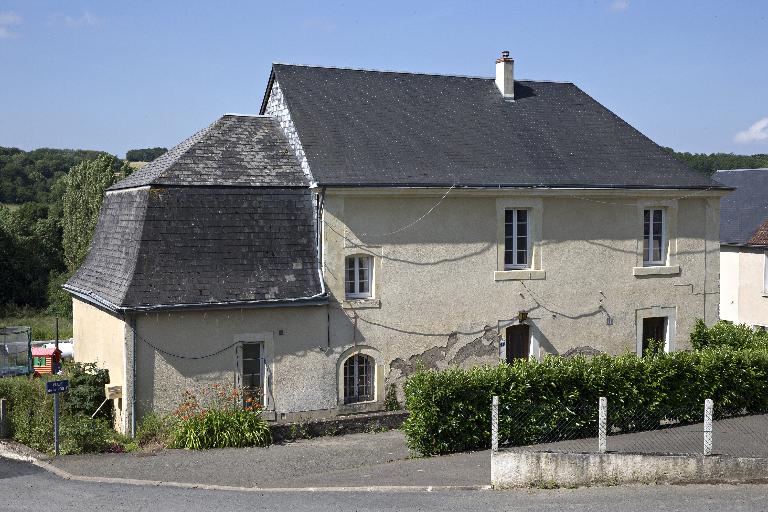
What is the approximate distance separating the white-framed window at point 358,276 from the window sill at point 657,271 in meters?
7.04

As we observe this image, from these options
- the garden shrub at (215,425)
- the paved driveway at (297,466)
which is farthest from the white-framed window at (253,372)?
the paved driveway at (297,466)

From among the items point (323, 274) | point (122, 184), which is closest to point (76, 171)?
point (122, 184)

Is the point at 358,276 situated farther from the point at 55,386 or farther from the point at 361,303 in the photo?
the point at 55,386

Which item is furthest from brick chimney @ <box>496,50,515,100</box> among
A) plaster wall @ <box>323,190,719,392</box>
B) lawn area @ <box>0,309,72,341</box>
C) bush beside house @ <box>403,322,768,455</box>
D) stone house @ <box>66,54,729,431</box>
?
lawn area @ <box>0,309,72,341</box>

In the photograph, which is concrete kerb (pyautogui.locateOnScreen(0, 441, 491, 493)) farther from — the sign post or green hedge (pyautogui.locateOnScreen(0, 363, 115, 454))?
green hedge (pyautogui.locateOnScreen(0, 363, 115, 454))

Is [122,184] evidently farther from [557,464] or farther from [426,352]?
[557,464]

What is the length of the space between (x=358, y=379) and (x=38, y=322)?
81.1 ft

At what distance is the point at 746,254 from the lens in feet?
106

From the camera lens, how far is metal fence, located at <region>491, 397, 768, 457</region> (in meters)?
13.2

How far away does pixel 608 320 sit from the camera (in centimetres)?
2195

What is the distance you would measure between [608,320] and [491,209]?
4332 millimetres

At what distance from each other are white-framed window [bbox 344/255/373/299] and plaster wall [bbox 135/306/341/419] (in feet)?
2.95

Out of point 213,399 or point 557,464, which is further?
point 213,399

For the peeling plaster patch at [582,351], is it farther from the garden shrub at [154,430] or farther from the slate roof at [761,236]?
the slate roof at [761,236]
